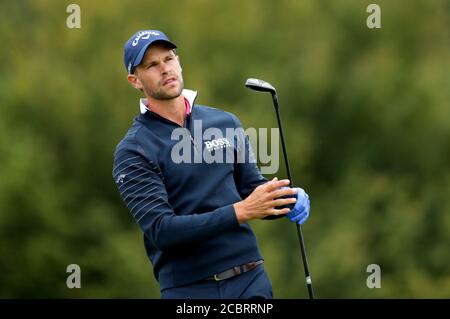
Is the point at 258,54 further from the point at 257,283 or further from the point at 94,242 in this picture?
the point at 257,283

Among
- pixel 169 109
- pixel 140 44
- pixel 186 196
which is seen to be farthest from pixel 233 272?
pixel 140 44

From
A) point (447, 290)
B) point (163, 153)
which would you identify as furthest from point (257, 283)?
point (447, 290)

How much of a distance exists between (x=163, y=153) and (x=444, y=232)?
15647 mm

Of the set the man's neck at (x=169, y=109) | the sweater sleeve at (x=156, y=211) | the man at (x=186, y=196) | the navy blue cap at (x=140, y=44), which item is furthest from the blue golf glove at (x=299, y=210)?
the navy blue cap at (x=140, y=44)

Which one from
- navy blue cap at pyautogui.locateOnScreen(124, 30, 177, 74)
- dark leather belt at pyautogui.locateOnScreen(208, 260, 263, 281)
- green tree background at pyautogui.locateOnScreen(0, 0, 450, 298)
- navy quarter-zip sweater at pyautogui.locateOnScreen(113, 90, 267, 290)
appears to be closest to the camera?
navy quarter-zip sweater at pyautogui.locateOnScreen(113, 90, 267, 290)

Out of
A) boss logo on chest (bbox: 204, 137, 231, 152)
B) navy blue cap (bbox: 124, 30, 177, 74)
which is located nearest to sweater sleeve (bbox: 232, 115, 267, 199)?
boss logo on chest (bbox: 204, 137, 231, 152)

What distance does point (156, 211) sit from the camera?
5.22 metres

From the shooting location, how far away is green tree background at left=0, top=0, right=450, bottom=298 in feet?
64.1

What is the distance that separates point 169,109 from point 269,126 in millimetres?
13319

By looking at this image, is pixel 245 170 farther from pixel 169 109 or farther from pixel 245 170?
pixel 169 109

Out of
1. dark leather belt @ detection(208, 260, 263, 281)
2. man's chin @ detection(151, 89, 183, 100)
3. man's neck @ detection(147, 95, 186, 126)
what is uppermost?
man's chin @ detection(151, 89, 183, 100)

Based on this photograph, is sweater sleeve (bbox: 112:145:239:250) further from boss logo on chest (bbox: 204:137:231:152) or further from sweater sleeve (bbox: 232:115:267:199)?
sweater sleeve (bbox: 232:115:267:199)

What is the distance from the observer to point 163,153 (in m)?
5.32

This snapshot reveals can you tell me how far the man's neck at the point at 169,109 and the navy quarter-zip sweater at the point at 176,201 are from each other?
48 mm
